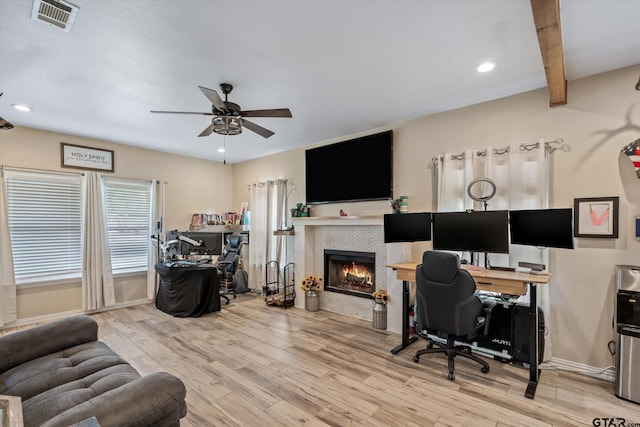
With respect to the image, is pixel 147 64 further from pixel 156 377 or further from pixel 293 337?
pixel 293 337

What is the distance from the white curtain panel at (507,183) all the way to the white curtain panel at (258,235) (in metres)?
3.32

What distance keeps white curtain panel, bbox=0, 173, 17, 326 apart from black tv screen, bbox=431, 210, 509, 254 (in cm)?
550

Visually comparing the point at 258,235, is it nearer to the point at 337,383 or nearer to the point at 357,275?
the point at 357,275

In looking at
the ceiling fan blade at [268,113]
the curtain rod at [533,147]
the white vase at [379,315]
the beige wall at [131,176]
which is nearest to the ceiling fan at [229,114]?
the ceiling fan blade at [268,113]

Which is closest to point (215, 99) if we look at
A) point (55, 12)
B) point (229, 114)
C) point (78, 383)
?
point (229, 114)

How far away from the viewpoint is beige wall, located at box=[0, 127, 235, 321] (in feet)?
13.5

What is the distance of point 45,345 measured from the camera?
202 cm

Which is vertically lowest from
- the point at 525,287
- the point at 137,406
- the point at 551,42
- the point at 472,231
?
the point at 137,406

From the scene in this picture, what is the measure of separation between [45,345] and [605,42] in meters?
4.62

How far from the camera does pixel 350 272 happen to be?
15.5ft

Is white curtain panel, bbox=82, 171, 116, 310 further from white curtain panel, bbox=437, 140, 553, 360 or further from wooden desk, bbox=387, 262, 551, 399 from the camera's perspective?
wooden desk, bbox=387, 262, 551, 399

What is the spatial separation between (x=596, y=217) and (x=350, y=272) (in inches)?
119

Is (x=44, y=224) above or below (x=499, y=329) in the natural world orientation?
above

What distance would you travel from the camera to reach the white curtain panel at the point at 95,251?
178 inches
